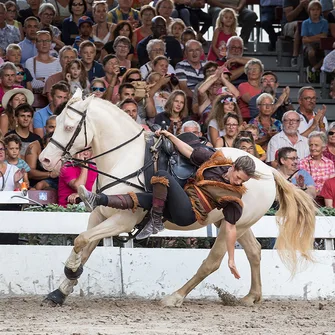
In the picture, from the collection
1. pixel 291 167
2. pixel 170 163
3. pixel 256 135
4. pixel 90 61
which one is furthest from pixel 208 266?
pixel 90 61

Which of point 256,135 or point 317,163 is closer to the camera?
point 317,163

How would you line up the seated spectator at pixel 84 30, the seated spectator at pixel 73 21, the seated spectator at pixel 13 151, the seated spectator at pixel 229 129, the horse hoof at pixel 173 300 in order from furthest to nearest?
the seated spectator at pixel 73 21 < the seated spectator at pixel 84 30 < the seated spectator at pixel 229 129 < the seated spectator at pixel 13 151 < the horse hoof at pixel 173 300

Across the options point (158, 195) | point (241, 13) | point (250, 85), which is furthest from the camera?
point (241, 13)

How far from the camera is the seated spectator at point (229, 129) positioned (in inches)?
448

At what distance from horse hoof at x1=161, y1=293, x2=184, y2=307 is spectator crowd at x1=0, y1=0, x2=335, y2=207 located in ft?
6.54

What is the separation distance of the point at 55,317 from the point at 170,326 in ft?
3.14

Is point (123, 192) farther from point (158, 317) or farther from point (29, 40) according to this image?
point (29, 40)

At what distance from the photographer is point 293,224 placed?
8.77 metres

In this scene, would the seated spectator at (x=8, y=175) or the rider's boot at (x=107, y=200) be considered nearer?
the rider's boot at (x=107, y=200)

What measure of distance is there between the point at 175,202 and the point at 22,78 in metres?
5.52

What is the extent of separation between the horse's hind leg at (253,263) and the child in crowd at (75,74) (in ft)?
14.1

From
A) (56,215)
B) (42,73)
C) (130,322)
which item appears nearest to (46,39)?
(42,73)

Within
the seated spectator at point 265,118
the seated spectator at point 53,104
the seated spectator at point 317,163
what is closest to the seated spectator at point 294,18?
the seated spectator at point 265,118

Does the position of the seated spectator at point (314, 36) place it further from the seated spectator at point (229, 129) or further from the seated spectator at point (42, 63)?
the seated spectator at point (229, 129)
